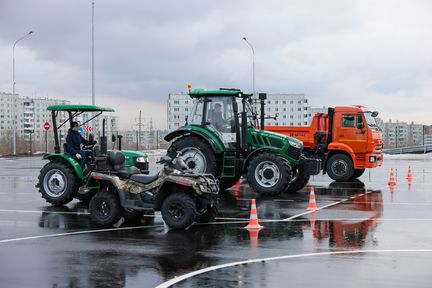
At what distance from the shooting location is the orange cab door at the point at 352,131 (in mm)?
22672

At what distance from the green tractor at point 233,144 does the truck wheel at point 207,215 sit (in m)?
5.44

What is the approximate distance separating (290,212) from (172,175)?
3.54 metres

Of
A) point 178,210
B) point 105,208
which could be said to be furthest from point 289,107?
point 178,210

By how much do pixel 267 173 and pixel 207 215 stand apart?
5.73 metres

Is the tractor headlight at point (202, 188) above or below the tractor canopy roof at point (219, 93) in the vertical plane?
below

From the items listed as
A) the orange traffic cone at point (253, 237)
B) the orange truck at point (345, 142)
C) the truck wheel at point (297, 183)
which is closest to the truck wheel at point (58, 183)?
the orange traffic cone at point (253, 237)

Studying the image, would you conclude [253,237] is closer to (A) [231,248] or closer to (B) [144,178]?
(A) [231,248]

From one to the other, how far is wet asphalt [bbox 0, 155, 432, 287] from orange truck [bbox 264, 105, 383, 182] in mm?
7023

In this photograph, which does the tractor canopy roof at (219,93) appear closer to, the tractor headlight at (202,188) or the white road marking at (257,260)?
the tractor headlight at (202,188)

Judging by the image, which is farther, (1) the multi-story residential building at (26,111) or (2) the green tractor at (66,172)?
(1) the multi-story residential building at (26,111)

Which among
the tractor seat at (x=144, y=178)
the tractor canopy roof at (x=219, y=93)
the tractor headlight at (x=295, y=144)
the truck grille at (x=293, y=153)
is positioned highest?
the tractor canopy roof at (x=219, y=93)

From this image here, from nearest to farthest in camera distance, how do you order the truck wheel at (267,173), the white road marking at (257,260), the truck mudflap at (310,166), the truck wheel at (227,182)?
1. the white road marking at (257,260)
2. the truck wheel at (267,173)
3. the truck mudflap at (310,166)
4. the truck wheel at (227,182)

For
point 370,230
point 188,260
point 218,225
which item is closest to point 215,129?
point 218,225

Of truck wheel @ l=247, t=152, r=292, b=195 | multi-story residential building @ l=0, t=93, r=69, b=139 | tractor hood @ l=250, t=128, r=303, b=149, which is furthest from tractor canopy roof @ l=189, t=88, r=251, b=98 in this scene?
multi-story residential building @ l=0, t=93, r=69, b=139
